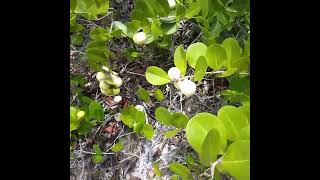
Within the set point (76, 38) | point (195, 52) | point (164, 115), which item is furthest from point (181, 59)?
point (76, 38)

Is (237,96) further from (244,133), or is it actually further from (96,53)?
(96,53)

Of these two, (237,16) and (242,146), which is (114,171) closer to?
(237,16)

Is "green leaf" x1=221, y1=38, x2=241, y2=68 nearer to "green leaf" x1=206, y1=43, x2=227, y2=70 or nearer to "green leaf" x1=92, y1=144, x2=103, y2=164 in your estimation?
"green leaf" x1=206, y1=43, x2=227, y2=70

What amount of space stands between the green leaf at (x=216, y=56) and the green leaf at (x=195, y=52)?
2cm

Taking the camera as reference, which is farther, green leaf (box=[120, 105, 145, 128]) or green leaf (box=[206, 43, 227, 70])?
green leaf (box=[120, 105, 145, 128])

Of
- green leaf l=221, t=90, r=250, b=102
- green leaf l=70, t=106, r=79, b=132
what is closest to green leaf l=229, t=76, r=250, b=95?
green leaf l=221, t=90, r=250, b=102

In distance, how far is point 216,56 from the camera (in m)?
0.64

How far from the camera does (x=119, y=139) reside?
39.8 inches

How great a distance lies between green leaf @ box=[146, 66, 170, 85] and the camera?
2.43ft

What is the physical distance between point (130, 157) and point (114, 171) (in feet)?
0.18

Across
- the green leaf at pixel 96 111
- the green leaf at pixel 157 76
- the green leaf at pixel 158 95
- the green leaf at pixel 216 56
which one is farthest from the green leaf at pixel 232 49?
the green leaf at pixel 96 111

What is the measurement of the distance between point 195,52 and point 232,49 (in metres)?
0.07

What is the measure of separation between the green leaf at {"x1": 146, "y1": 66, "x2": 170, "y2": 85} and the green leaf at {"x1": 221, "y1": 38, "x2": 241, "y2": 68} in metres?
0.14
